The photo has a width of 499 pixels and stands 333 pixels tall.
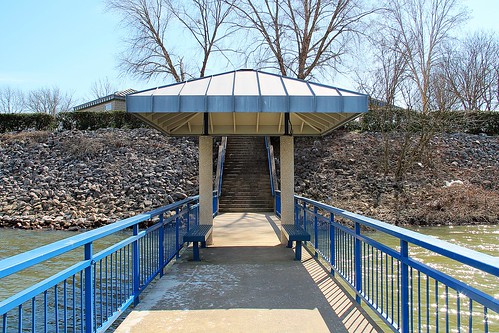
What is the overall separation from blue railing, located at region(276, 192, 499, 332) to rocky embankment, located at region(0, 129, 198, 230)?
29.5ft

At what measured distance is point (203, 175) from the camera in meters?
8.59

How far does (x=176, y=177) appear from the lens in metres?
19.0

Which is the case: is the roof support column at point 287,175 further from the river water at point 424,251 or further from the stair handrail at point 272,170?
the stair handrail at point 272,170

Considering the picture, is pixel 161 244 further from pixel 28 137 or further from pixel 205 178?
pixel 28 137

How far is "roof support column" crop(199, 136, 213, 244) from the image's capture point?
335 inches

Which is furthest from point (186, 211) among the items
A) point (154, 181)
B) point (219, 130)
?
point (154, 181)

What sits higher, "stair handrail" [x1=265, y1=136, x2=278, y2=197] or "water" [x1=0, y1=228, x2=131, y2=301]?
"stair handrail" [x1=265, y1=136, x2=278, y2=197]

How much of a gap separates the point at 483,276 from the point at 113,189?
14291 mm

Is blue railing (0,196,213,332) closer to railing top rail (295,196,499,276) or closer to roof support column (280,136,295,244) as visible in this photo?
roof support column (280,136,295,244)

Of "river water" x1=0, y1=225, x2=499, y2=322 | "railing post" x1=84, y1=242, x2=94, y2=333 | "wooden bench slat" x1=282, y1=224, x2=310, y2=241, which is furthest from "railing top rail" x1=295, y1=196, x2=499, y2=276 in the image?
"river water" x1=0, y1=225, x2=499, y2=322

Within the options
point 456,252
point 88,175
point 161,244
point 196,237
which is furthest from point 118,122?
point 456,252

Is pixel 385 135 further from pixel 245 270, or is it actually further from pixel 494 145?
pixel 245 270

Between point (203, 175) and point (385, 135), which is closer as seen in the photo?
point (203, 175)

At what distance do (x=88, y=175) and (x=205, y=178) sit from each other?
1245 centimetres
